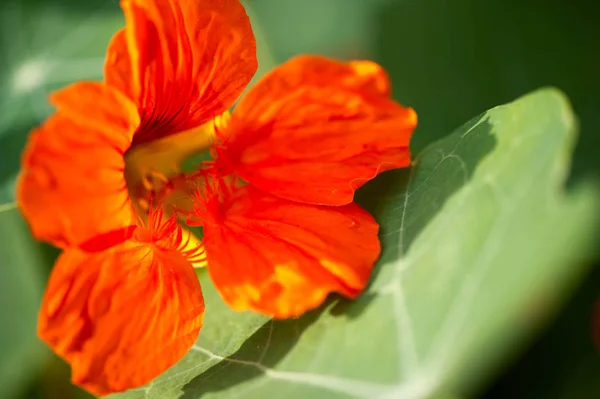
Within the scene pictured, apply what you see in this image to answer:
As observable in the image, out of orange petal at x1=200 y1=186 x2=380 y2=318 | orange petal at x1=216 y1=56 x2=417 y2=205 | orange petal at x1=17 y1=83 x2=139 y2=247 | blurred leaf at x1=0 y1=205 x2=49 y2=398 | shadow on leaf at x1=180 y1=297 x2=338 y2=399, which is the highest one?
orange petal at x1=17 y1=83 x2=139 y2=247

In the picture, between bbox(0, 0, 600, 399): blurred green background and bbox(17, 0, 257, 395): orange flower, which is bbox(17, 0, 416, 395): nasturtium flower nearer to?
bbox(17, 0, 257, 395): orange flower

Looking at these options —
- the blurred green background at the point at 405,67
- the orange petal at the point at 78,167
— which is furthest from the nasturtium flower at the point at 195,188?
the blurred green background at the point at 405,67

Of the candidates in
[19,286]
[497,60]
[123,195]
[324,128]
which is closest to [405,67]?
[497,60]

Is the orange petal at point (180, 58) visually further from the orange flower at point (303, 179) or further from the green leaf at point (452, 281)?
the green leaf at point (452, 281)

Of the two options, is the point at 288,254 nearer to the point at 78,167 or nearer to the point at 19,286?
the point at 78,167

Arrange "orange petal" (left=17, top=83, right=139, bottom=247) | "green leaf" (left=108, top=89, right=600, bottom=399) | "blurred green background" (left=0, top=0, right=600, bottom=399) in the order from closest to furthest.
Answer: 1. "green leaf" (left=108, top=89, right=600, bottom=399)
2. "orange petal" (left=17, top=83, right=139, bottom=247)
3. "blurred green background" (left=0, top=0, right=600, bottom=399)

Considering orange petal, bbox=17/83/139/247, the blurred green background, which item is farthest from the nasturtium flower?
the blurred green background

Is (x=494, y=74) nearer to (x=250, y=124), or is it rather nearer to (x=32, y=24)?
(x=250, y=124)

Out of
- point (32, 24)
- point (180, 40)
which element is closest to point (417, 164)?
point (180, 40)
